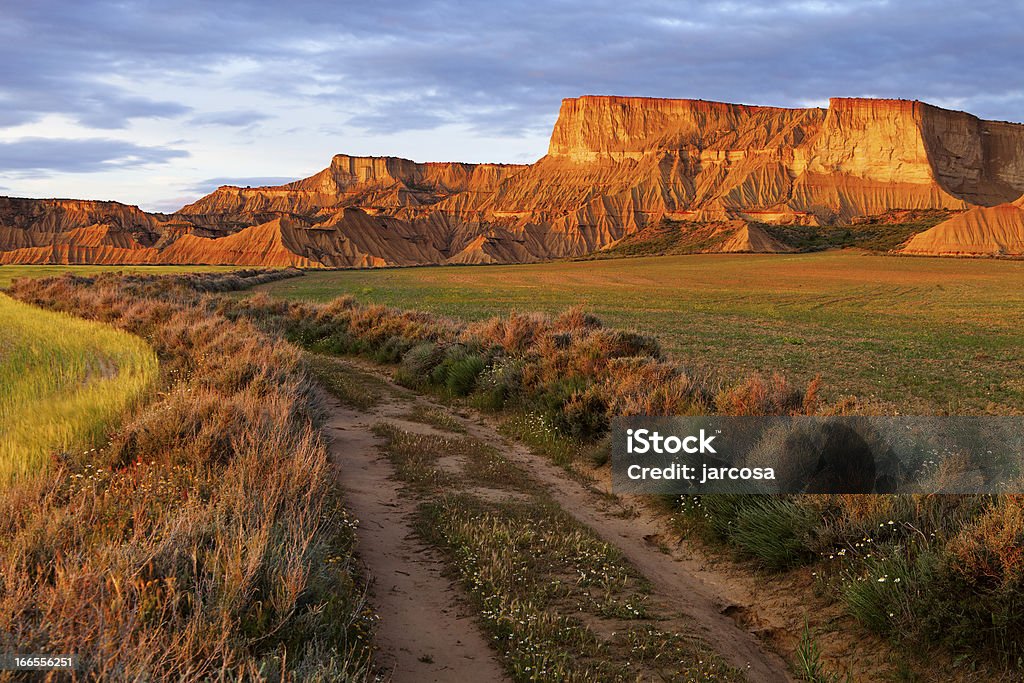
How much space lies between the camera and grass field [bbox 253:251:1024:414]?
1565 cm

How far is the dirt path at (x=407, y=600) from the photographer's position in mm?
4621

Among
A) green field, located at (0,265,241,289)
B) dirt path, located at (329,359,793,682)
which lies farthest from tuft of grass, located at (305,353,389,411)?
green field, located at (0,265,241,289)

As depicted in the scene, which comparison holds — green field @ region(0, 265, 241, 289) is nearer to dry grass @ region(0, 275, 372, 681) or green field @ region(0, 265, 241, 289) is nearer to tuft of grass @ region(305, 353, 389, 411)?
tuft of grass @ region(305, 353, 389, 411)

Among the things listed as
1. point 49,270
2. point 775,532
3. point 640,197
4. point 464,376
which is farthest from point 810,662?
point 640,197

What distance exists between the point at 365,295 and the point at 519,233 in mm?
122063

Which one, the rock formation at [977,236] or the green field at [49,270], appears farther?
the rock formation at [977,236]

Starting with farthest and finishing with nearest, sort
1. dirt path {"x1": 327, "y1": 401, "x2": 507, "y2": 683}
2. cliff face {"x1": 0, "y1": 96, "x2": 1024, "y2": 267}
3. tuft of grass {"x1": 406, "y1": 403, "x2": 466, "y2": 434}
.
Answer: cliff face {"x1": 0, "y1": 96, "x2": 1024, "y2": 267} < tuft of grass {"x1": 406, "y1": 403, "x2": 466, "y2": 434} < dirt path {"x1": 327, "y1": 401, "x2": 507, "y2": 683}

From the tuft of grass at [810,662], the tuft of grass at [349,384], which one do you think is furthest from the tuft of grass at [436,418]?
the tuft of grass at [810,662]

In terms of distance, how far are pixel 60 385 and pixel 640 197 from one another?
17255 centimetres

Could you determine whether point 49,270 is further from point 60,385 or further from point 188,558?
point 188,558

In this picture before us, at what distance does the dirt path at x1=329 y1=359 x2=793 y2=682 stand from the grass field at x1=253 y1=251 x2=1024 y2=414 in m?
4.49

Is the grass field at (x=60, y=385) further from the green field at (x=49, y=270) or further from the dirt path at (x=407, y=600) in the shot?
the green field at (x=49, y=270)

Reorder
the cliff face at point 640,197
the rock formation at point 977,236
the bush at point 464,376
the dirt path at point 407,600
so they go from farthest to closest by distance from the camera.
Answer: the cliff face at point 640,197, the rock formation at point 977,236, the bush at point 464,376, the dirt path at point 407,600

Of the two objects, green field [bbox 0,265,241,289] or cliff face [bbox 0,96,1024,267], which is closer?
green field [bbox 0,265,241,289]
